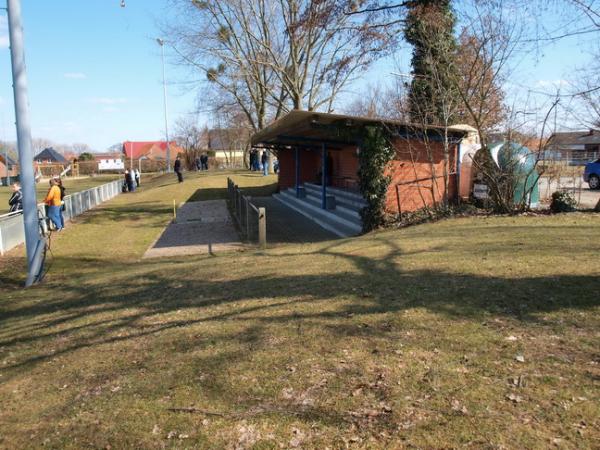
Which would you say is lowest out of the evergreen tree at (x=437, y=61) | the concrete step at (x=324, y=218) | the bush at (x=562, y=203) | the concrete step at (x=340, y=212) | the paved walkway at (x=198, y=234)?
the paved walkway at (x=198, y=234)

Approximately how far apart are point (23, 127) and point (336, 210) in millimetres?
9453

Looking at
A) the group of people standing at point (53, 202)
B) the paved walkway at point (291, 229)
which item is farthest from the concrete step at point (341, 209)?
the group of people standing at point (53, 202)

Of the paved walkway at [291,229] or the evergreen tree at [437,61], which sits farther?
the paved walkway at [291,229]

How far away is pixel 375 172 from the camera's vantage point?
492 inches

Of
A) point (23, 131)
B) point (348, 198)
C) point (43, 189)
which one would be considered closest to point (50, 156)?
point (43, 189)

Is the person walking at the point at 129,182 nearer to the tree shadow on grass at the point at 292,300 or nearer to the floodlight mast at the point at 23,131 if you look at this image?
the floodlight mast at the point at 23,131

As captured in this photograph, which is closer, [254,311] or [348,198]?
[254,311]

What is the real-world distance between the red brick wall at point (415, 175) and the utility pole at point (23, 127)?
780 centimetres

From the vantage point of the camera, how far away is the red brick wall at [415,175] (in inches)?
508

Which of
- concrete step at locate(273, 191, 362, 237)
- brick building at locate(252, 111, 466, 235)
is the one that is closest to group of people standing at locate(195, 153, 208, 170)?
concrete step at locate(273, 191, 362, 237)

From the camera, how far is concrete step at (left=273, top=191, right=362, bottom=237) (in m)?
13.6

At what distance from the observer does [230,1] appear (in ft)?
89.3

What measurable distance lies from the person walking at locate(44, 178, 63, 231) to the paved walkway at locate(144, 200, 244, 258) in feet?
11.3

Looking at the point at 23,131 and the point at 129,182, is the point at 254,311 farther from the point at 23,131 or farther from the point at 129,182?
the point at 129,182
